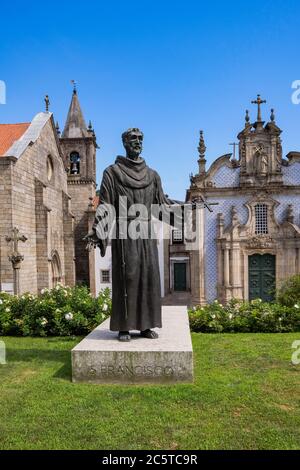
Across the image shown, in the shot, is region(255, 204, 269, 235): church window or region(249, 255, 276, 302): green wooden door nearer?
region(249, 255, 276, 302): green wooden door

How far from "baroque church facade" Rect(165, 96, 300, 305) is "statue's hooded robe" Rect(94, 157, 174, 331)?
15338 millimetres

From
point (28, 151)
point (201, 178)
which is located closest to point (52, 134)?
point (28, 151)

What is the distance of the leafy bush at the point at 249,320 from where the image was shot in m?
8.65

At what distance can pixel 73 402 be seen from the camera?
4156 millimetres

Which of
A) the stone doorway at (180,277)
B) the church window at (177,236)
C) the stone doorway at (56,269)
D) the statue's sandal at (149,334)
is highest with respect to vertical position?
the church window at (177,236)

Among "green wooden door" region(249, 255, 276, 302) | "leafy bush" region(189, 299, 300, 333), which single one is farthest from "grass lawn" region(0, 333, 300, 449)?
"green wooden door" region(249, 255, 276, 302)

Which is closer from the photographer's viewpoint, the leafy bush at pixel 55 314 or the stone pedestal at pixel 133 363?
the stone pedestal at pixel 133 363

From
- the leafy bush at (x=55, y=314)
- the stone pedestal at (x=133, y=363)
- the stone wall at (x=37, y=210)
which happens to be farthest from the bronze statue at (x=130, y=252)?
the stone wall at (x=37, y=210)

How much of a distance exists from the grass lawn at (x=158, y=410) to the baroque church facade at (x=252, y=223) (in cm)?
1465

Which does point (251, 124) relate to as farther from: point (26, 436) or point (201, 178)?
point (26, 436)

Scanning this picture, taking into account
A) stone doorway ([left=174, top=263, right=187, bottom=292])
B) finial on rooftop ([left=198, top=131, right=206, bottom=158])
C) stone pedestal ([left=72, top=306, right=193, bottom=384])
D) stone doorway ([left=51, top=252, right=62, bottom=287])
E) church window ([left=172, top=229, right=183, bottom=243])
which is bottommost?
stone doorway ([left=174, top=263, right=187, bottom=292])

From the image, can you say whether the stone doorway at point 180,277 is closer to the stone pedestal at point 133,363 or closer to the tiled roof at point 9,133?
the tiled roof at point 9,133

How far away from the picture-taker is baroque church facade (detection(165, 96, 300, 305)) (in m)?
20.2

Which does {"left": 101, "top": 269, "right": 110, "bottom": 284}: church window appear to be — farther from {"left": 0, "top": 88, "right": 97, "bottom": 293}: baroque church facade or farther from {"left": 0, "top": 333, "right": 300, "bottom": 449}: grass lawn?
{"left": 0, "top": 333, "right": 300, "bottom": 449}: grass lawn
